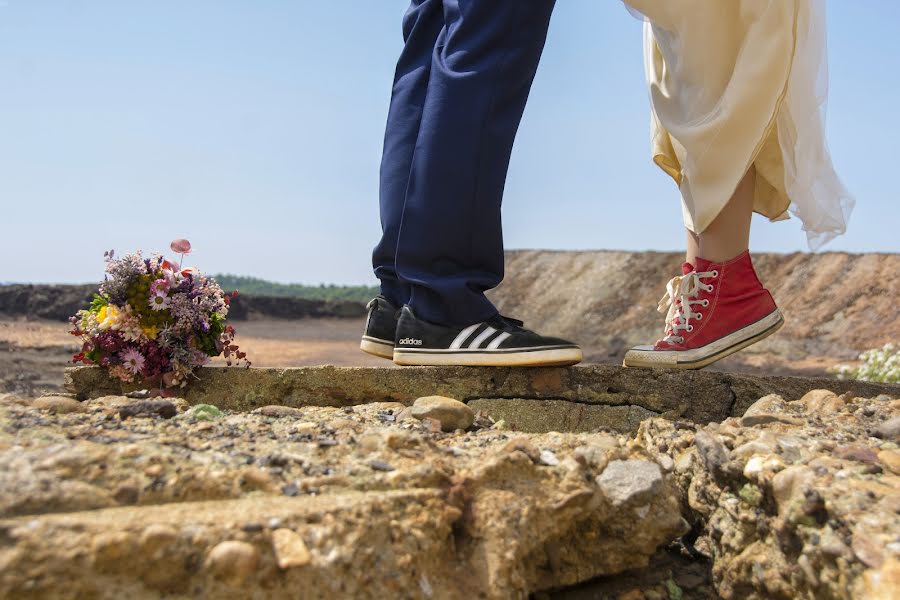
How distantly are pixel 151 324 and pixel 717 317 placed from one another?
1.95 m

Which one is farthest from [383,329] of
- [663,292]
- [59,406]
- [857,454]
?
[663,292]

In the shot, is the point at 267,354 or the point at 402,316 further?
the point at 267,354

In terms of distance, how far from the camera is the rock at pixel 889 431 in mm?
1665

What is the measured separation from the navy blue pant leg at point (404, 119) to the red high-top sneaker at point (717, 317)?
893mm

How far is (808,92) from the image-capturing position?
2.42 m

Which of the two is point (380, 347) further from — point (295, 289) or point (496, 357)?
point (295, 289)

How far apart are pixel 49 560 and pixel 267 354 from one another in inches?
197

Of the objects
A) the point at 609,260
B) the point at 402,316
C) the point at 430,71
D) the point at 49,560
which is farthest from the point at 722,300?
the point at 609,260

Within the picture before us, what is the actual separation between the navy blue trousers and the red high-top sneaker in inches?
24.4

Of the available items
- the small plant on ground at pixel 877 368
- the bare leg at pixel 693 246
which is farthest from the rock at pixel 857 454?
the small plant on ground at pixel 877 368

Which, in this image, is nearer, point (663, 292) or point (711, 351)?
point (711, 351)

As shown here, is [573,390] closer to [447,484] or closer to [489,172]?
[489,172]

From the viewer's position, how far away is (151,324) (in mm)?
2855

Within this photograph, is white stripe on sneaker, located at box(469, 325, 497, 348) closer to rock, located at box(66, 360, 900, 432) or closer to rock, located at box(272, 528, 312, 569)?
rock, located at box(66, 360, 900, 432)
